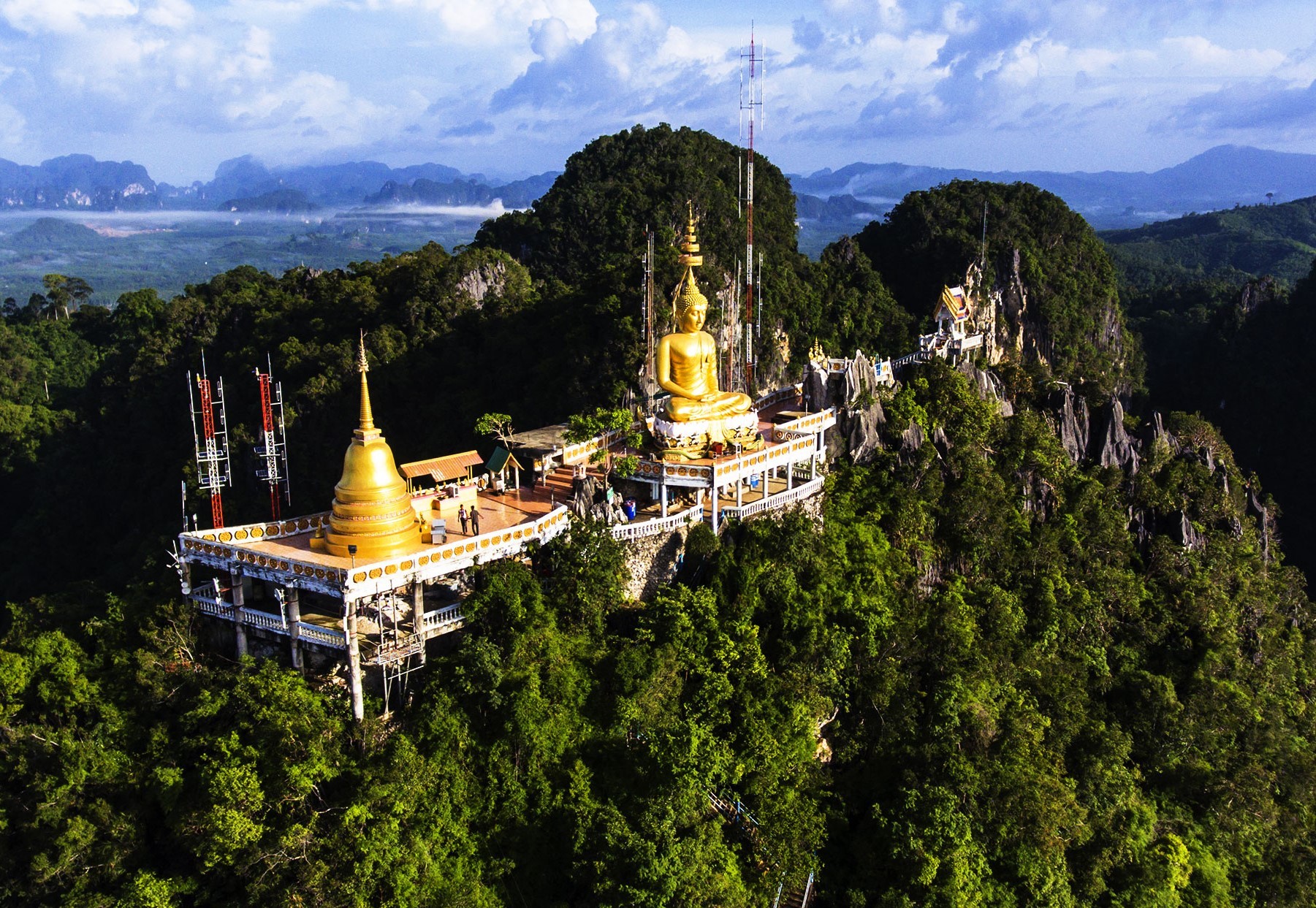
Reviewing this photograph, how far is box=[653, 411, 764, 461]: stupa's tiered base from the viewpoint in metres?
27.4

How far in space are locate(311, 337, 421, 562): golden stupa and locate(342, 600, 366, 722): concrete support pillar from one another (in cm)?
135

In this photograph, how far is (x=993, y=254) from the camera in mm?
69062

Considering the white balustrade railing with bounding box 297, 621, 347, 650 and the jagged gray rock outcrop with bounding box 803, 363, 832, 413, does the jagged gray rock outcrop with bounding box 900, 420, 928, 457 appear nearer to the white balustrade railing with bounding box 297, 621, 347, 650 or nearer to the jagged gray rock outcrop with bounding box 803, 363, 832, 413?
the jagged gray rock outcrop with bounding box 803, 363, 832, 413

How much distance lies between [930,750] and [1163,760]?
8.10 metres

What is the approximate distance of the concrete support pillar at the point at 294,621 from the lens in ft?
70.3

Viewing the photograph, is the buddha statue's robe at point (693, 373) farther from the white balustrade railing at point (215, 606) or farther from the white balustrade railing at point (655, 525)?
the white balustrade railing at point (215, 606)

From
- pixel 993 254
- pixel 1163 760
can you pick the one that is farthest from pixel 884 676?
pixel 993 254

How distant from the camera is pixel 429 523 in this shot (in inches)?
923

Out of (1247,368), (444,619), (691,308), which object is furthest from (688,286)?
(1247,368)

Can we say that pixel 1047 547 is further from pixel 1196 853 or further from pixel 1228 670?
pixel 1196 853

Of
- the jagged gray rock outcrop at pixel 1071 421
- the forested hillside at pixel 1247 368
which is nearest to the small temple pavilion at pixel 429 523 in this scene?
the jagged gray rock outcrop at pixel 1071 421

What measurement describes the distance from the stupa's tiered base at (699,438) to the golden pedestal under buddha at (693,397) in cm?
2

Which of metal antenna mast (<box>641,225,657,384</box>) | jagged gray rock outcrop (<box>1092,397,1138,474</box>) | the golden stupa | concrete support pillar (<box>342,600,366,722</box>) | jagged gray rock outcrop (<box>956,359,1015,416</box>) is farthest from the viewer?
metal antenna mast (<box>641,225,657,384</box>)

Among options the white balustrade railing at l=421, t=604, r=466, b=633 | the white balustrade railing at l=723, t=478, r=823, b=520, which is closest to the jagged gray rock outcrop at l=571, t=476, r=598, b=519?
the white balustrade railing at l=723, t=478, r=823, b=520
